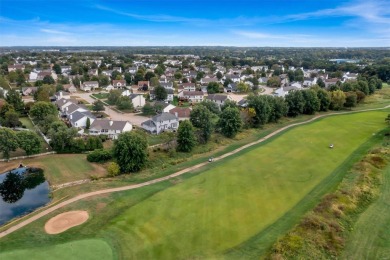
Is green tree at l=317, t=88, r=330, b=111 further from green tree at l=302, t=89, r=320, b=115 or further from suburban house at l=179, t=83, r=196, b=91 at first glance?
suburban house at l=179, t=83, r=196, b=91

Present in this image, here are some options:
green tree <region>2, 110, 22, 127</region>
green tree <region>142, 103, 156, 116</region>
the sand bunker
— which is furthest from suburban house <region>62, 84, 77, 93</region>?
the sand bunker

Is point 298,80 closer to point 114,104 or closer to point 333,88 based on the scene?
point 333,88

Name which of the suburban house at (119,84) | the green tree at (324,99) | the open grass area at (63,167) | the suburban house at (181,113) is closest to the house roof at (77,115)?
the open grass area at (63,167)

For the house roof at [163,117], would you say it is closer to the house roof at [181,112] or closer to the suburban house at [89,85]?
the house roof at [181,112]

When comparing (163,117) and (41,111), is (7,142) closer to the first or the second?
(41,111)

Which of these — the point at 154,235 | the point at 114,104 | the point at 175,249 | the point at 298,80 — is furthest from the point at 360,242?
the point at 298,80

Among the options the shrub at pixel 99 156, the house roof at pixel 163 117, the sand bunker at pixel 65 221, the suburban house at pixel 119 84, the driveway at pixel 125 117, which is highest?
the suburban house at pixel 119 84

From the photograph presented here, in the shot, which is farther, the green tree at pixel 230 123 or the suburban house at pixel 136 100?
the suburban house at pixel 136 100
